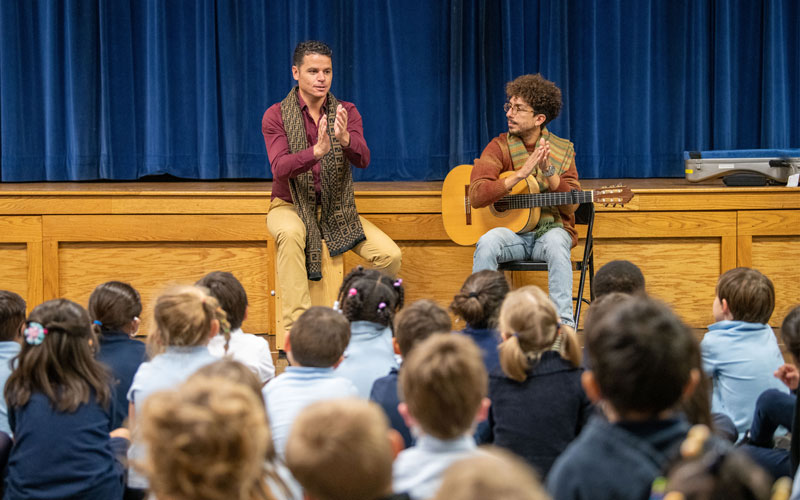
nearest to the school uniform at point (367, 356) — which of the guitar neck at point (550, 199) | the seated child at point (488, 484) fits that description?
the seated child at point (488, 484)

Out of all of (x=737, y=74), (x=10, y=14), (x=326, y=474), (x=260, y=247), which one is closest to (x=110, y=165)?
(x=10, y=14)

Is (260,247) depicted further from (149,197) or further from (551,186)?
(551,186)

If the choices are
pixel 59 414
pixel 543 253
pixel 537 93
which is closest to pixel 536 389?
pixel 59 414

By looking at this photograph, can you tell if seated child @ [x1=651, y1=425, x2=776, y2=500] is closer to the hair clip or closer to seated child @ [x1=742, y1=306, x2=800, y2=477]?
seated child @ [x1=742, y1=306, x2=800, y2=477]

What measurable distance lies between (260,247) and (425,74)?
6.04ft

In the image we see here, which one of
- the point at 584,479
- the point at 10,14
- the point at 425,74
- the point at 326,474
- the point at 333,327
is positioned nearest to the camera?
the point at 326,474

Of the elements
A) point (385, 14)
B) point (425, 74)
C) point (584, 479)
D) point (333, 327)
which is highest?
point (385, 14)

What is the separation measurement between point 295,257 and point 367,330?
1.32 metres

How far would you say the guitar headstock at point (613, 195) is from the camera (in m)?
3.80

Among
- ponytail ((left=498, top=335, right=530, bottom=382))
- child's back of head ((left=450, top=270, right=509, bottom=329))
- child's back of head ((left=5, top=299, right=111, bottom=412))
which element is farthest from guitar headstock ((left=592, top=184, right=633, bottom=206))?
child's back of head ((left=5, top=299, right=111, bottom=412))

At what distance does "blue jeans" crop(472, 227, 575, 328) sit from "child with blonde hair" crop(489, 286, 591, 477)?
5.13 ft

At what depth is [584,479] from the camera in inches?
52.8

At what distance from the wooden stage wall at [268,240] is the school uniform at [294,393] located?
2.22m

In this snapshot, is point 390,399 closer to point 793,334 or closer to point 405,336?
point 405,336
